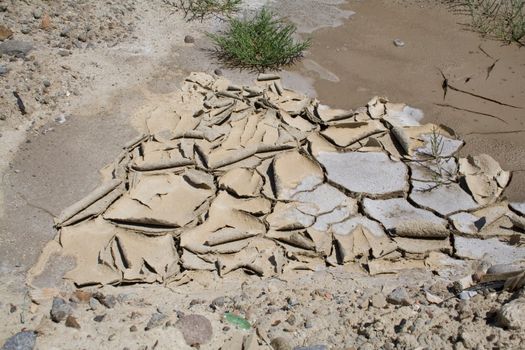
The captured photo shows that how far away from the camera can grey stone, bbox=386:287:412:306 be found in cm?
267

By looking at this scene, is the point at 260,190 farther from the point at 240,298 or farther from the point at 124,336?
the point at 124,336

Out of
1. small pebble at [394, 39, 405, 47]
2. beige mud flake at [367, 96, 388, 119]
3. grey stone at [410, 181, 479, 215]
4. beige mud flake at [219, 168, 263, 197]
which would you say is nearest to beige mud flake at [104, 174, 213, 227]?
beige mud flake at [219, 168, 263, 197]

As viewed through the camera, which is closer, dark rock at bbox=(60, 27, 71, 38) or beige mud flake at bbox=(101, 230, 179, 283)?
beige mud flake at bbox=(101, 230, 179, 283)

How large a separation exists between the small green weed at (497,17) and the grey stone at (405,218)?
2248 mm

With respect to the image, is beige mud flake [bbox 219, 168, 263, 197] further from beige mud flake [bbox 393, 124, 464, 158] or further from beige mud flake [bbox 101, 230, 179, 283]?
beige mud flake [bbox 393, 124, 464, 158]

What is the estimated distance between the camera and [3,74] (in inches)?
161

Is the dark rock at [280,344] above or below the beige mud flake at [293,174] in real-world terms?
below

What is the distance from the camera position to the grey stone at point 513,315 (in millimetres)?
2303

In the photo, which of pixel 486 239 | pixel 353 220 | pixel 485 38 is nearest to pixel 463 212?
pixel 486 239

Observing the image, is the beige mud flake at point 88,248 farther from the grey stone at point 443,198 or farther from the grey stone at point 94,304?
the grey stone at point 443,198

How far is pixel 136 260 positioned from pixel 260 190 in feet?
2.52

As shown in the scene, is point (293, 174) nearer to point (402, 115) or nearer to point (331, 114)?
point (331, 114)

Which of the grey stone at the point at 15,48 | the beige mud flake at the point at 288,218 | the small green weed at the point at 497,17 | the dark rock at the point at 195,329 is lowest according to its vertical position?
the dark rock at the point at 195,329

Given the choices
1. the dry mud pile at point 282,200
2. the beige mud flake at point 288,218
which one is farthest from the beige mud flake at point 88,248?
the beige mud flake at point 288,218
